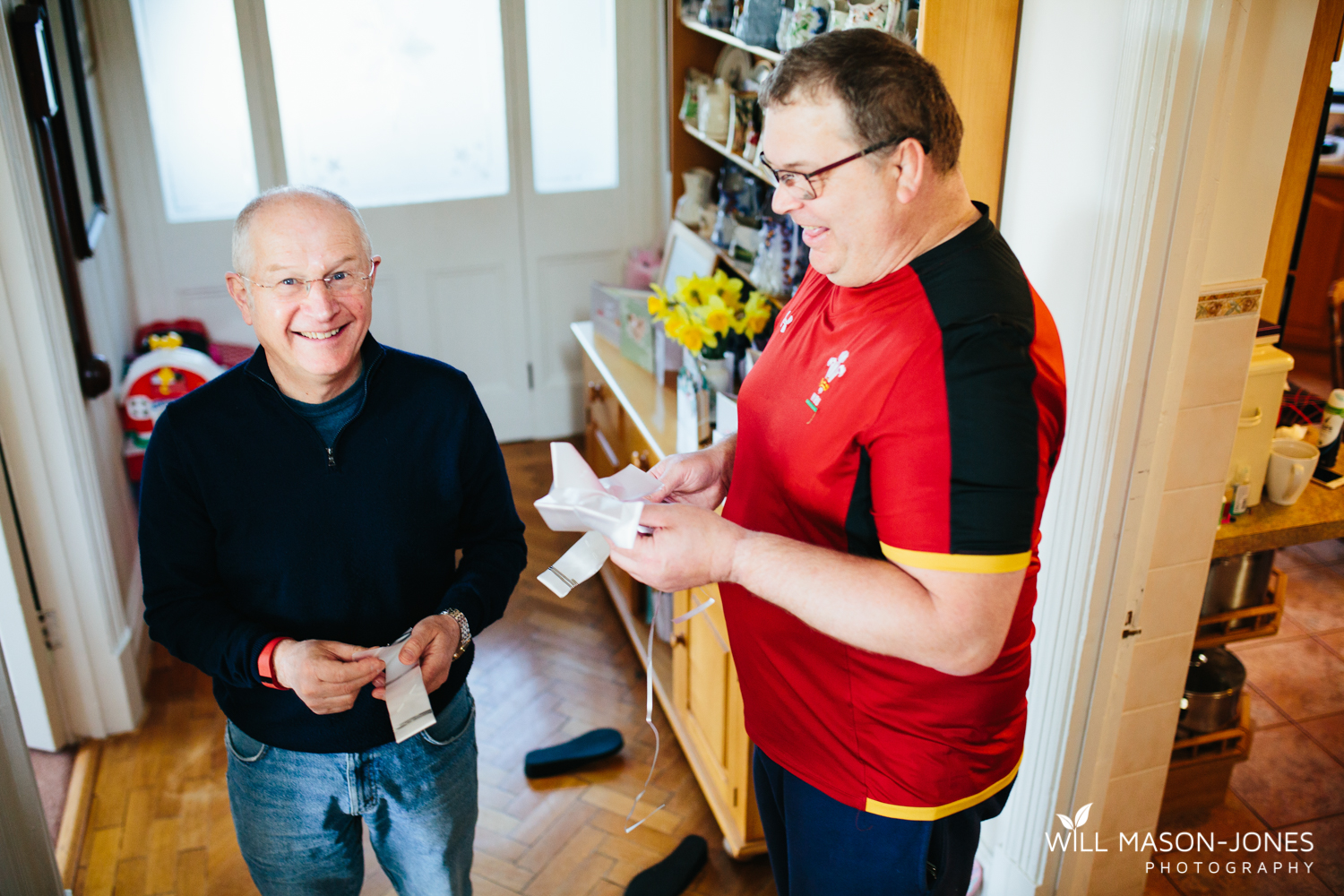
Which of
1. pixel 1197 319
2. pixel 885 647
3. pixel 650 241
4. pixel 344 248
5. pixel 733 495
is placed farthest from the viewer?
pixel 650 241

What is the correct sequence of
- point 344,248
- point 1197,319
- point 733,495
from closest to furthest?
1. point 344,248
2. point 733,495
3. point 1197,319

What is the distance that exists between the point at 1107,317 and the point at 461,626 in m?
1.14

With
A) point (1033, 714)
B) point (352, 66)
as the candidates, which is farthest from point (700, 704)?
point (352, 66)

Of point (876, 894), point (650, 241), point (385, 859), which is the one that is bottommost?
point (385, 859)

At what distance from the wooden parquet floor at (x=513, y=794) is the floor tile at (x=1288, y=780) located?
1.31 metres

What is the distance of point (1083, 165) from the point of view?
166 cm

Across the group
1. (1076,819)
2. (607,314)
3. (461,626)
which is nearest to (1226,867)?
(1076,819)

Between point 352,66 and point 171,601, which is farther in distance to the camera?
point 352,66

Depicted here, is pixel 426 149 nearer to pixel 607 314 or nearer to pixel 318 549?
pixel 607 314

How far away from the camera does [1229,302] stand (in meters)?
1.78

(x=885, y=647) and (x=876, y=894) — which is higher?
(x=885, y=647)

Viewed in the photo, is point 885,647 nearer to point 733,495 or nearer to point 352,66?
point 733,495

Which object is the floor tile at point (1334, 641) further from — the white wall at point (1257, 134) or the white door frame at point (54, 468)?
the white door frame at point (54, 468)

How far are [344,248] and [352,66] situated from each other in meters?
2.88
